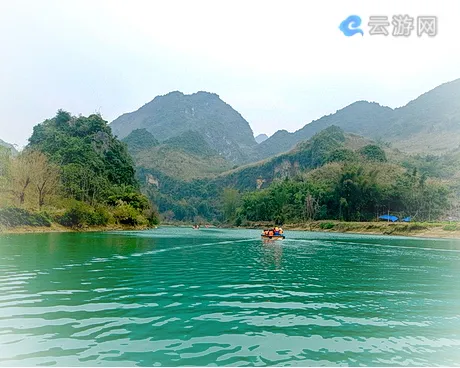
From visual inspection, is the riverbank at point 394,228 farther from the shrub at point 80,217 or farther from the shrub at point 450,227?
the shrub at point 80,217

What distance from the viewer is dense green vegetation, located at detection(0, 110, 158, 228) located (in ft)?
157

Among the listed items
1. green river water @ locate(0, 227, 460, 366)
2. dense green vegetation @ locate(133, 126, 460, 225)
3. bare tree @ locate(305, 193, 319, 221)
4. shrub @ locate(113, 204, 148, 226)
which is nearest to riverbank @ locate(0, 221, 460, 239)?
shrub @ locate(113, 204, 148, 226)

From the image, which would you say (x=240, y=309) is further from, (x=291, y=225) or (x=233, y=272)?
(x=291, y=225)

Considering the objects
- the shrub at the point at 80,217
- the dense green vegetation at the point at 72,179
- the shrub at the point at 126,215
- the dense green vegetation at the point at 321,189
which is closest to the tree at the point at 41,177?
the dense green vegetation at the point at 72,179

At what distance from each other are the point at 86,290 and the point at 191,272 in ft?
17.2

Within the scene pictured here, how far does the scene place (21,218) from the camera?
4456cm

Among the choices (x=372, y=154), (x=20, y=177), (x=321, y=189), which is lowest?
(x=20, y=177)

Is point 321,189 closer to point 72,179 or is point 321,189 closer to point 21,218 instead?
point 72,179

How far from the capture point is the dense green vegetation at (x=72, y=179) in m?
47.9

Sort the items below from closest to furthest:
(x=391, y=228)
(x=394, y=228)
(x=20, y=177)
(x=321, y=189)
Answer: (x=20, y=177)
(x=394, y=228)
(x=391, y=228)
(x=321, y=189)

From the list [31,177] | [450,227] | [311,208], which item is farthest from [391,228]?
[31,177]

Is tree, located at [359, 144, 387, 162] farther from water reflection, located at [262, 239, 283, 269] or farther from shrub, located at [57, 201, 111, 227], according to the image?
water reflection, located at [262, 239, 283, 269]

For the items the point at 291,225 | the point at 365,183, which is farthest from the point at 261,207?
the point at 365,183

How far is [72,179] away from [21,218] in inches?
834
